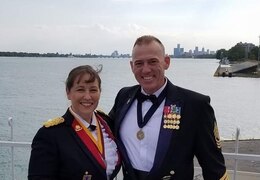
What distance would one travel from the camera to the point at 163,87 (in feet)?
9.27

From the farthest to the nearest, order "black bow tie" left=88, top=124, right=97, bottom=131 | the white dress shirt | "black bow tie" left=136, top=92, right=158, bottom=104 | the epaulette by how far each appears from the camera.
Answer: "black bow tie" left=136, top=92, right=158, bottom=104 < the white dress shirt < "black bow tie" left=88, top=124, right=97, bottom=131 < the epaulette

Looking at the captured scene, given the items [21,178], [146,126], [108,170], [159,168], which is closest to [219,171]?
[159,168]

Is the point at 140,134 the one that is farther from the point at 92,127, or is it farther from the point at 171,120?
the point at 92,127

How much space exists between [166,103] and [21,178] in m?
5.75

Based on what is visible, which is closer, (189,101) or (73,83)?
(73,83)

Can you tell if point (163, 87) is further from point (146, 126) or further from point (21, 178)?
point (21, 178)

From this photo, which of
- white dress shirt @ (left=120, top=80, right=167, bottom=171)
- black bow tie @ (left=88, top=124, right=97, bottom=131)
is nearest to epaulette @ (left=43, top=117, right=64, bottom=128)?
black bow tie @ (left=88, top=124, right=97, bottom=131)

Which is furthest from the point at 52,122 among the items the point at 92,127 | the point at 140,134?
the point at 140,134

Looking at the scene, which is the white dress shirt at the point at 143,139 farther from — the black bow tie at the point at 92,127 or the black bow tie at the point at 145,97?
the black bow tie at the point at 92,127

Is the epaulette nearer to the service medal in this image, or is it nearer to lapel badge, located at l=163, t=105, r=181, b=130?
the service medal

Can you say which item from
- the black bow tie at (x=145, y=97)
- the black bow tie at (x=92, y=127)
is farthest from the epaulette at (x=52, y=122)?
the black bow tie at (x=145, y=97)

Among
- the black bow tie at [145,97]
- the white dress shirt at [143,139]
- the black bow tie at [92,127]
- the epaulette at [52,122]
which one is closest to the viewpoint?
the epaulette at [52,122]

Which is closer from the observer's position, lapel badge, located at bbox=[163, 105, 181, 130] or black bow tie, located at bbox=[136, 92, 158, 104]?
lapel badge, located at bbox=[163, 105, 181, 130]

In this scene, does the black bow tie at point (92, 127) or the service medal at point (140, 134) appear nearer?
the black bow tie at point (92, 127)
